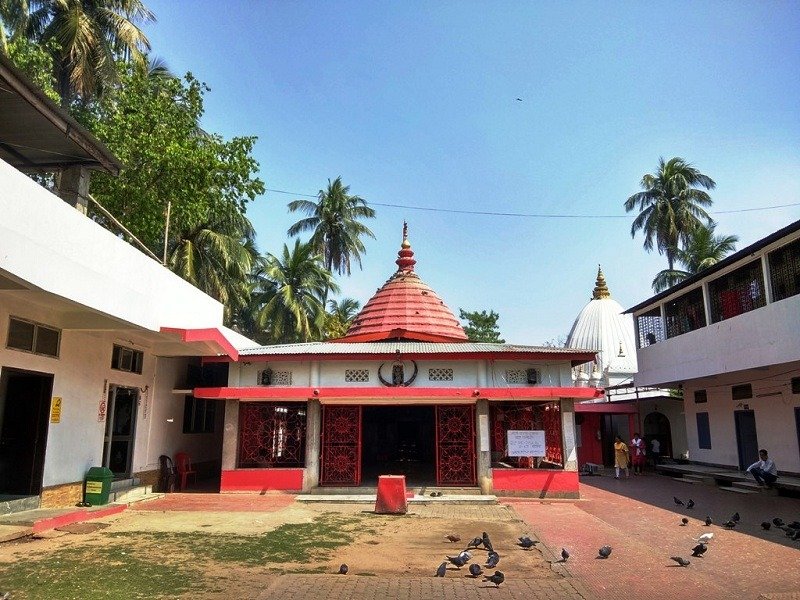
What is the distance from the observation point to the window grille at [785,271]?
13773mm

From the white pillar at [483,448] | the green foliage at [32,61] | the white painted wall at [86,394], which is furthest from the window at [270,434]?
the green foliage at [32,61]

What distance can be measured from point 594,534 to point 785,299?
25.2ft

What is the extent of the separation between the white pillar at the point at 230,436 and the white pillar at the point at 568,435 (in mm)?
7677

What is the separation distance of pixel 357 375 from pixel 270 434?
2.56 meters

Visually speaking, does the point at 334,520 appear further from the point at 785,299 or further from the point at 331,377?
the point at 785,299

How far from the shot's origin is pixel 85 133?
9.97 metres

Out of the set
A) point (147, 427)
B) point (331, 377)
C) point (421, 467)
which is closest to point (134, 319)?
point (147, 427)

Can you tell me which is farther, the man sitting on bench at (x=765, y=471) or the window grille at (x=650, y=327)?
the window grille at (x=650, y=327)

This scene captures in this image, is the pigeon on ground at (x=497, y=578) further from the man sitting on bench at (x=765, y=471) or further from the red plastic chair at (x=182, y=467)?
the man sitting on bench at (x=765, y=471)

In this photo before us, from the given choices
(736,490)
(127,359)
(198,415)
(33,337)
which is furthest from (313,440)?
(736,490)

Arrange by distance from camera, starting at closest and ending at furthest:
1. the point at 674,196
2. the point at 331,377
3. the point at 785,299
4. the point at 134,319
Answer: the point at 134,319, the point at 785,299, the point at 331,377, the point at 674,196

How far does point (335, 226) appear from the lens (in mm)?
35625

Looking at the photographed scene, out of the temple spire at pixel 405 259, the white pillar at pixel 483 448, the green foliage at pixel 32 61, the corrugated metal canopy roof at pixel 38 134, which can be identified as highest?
the green foliage at pixel 32 61

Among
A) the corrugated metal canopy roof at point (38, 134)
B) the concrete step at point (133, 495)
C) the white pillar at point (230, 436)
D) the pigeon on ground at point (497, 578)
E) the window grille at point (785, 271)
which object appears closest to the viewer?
the pigeon on ground at point (497, 578)
